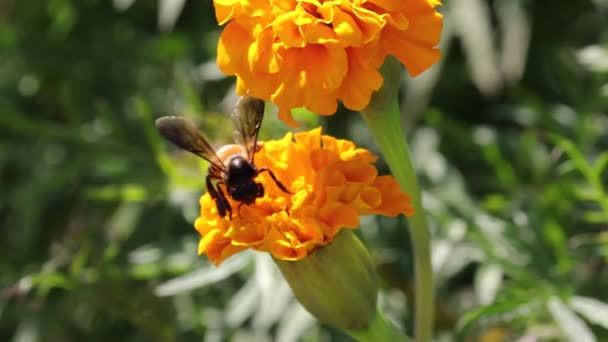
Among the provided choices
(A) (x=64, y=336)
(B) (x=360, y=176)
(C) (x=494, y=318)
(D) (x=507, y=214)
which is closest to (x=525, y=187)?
(D) (x=507, y=214)

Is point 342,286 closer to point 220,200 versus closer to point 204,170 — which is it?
point 220,200

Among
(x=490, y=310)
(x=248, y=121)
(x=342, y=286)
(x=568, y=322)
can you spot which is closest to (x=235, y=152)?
(x=248, y=121)

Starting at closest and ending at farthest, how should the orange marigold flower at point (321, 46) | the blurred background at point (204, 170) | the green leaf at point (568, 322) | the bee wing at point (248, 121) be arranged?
the orange marigold flower at point (321, 46), the bee wing at point (248, 121), the green leaf at point (568, 322), the blurred background at point (204, 170)

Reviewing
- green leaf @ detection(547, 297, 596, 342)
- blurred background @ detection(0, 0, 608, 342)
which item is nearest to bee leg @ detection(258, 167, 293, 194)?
blurred background @ detection(0, 0, 608, 342)

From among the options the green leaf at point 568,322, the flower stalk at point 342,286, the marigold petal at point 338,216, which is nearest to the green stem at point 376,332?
the flower stalk at point 342,286

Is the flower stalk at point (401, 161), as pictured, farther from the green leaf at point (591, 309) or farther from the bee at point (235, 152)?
the green leaf at point (591, 309)

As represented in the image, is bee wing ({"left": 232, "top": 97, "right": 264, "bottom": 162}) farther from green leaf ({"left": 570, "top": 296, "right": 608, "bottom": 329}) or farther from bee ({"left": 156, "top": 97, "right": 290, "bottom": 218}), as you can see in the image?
green leaf ({"left": 570, "top": 296, "right": 608, "bottom": 329})

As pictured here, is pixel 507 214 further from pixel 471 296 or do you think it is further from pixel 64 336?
pixel 64 336
